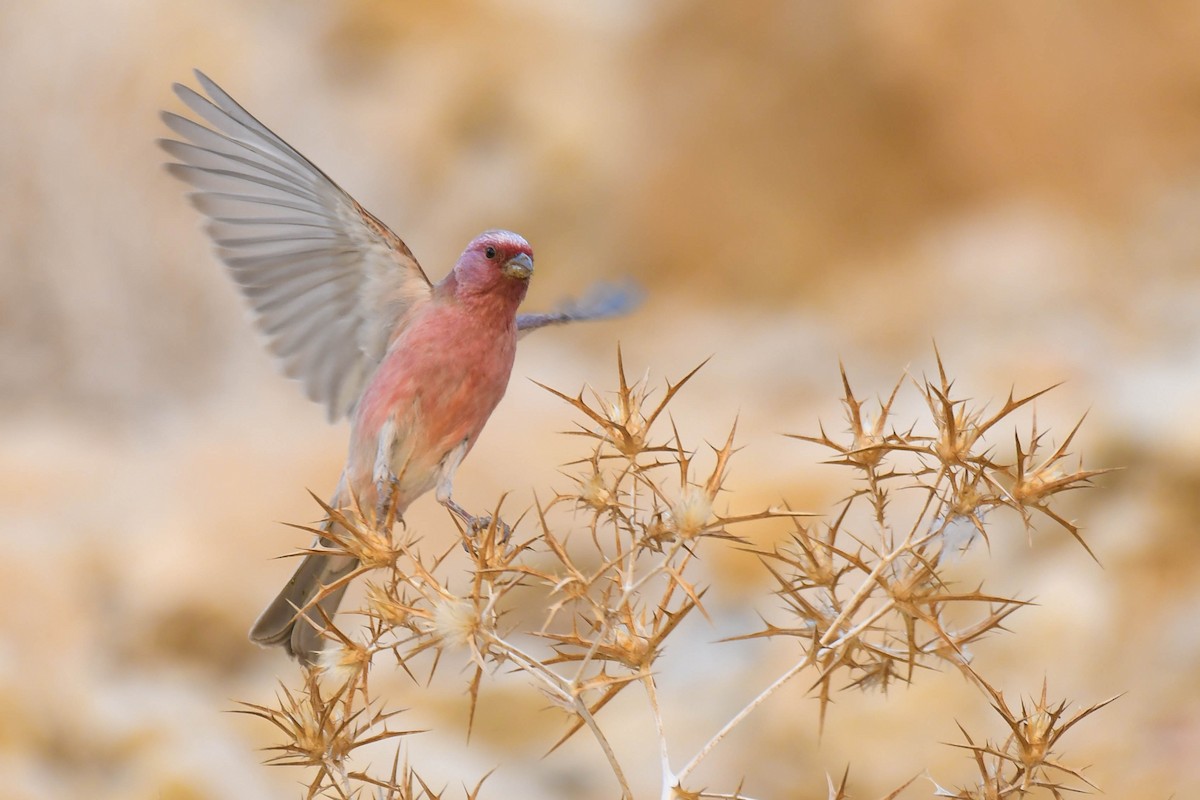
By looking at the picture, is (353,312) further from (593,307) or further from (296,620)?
(296,620)

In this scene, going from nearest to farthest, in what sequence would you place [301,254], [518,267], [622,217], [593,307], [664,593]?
1. [664,593]
2. [518,267]
3. [301,254]
4. [593,307]
5. [622,217]

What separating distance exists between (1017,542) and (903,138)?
1850 millimetres

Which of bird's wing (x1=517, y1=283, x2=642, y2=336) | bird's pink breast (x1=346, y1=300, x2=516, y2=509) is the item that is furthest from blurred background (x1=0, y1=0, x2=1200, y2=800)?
bird's pink breast (x1=346, y1=300, x2=516, y2=509)

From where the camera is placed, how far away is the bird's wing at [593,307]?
2.41 meters

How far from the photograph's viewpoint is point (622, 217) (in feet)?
18.3

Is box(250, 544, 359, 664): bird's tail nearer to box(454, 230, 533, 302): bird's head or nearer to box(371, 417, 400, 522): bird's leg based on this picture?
box(371, 417, 400, 522): bird's leg

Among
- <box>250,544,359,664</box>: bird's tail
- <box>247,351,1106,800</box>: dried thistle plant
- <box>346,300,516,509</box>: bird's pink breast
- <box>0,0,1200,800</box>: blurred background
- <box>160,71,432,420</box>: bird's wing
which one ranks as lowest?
<box>247,351,1106,800</box>: dried thistle plant

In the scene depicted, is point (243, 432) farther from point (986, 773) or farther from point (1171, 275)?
point (986, 773)

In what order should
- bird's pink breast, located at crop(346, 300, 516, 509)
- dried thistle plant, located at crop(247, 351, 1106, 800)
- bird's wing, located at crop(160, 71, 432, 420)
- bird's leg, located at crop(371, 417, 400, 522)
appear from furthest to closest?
bird's wing, located at crop(160, 71, 432, 420) → bird's pink breast, located at crop(346, 300, 516, 509) → bird's leg, located at crop(371, 417, 400, 522) → dried thistle plant, located at crop(247, 351, 1106, 800)

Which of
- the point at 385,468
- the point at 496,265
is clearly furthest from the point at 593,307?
the point at 385,468

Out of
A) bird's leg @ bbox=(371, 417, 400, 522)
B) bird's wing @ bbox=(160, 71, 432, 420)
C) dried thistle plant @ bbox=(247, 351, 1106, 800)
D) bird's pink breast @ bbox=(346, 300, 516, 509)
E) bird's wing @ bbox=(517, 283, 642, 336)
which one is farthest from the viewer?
bird's wing @ bbox=(517, 283, 642, 336)

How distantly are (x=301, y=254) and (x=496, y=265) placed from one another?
1.46 ft

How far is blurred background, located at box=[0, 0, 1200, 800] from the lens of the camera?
5.25 m

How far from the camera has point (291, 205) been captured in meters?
2.26
